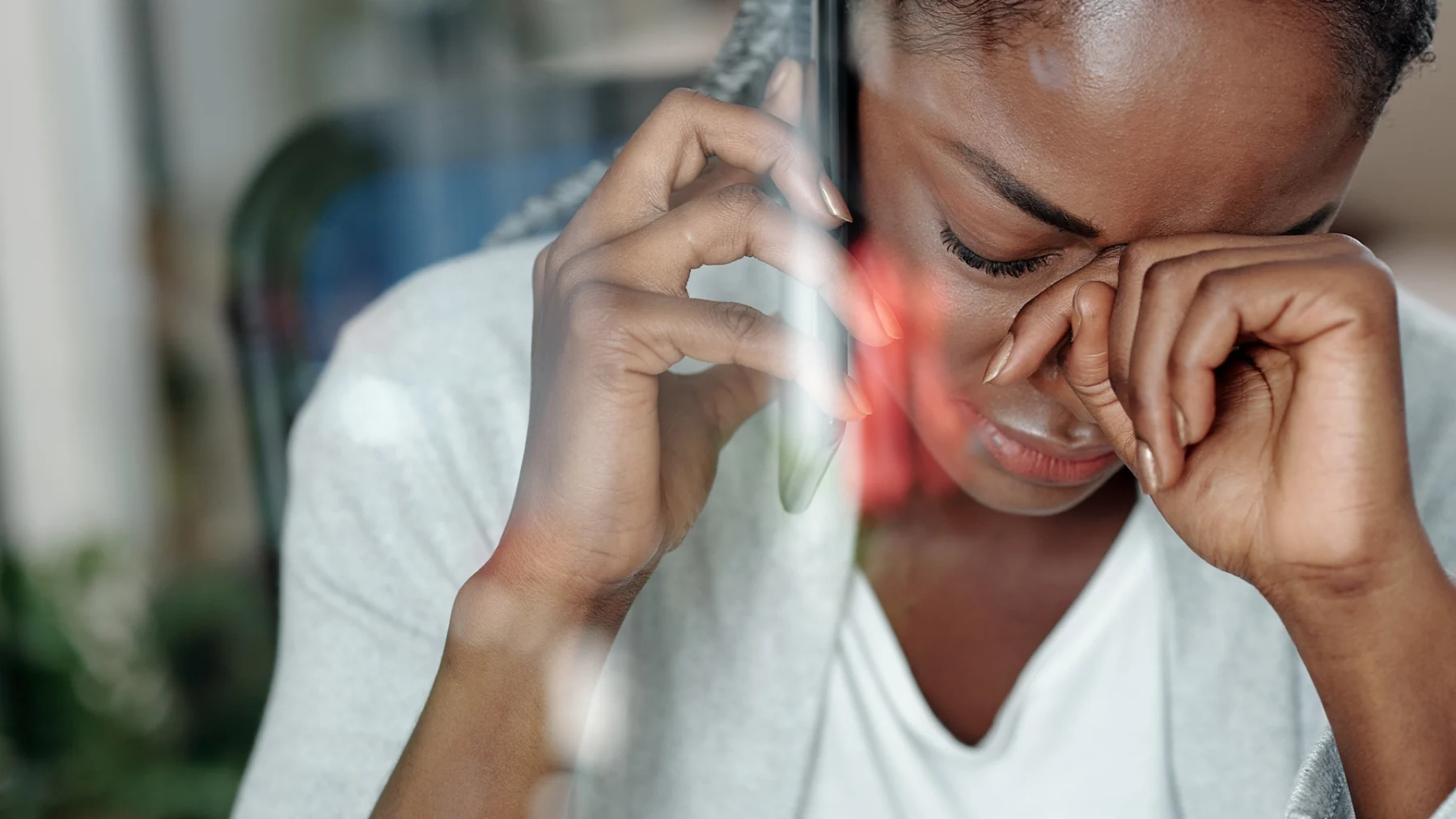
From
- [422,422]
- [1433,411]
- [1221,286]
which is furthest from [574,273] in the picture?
[1433,411]

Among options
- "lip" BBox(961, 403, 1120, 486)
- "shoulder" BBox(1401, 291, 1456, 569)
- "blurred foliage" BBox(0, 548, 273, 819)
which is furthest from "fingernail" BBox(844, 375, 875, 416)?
Result: "blurred foliage" BBox(0, 548, 273, 819)

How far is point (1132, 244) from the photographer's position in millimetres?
427

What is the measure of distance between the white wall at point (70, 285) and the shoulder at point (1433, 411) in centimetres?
51

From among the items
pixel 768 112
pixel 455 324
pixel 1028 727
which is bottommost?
pixel 1028 727

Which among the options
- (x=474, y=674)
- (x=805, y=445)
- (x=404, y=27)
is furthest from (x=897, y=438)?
(x=404, y=27)

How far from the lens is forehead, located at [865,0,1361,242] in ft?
1.26

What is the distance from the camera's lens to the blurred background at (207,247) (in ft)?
1.51

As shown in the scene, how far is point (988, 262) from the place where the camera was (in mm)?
445

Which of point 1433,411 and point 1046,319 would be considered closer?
point 1046,319

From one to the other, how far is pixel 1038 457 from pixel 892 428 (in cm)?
8

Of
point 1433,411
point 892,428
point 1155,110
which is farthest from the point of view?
point 1433,411

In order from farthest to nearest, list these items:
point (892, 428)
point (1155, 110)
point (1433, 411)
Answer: point (1433, 411)
point (892, 428)
point (1155, 110)

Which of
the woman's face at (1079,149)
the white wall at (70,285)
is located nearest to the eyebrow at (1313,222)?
the woman's face at (1079,149)

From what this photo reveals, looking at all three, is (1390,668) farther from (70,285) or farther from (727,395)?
(70,285)
